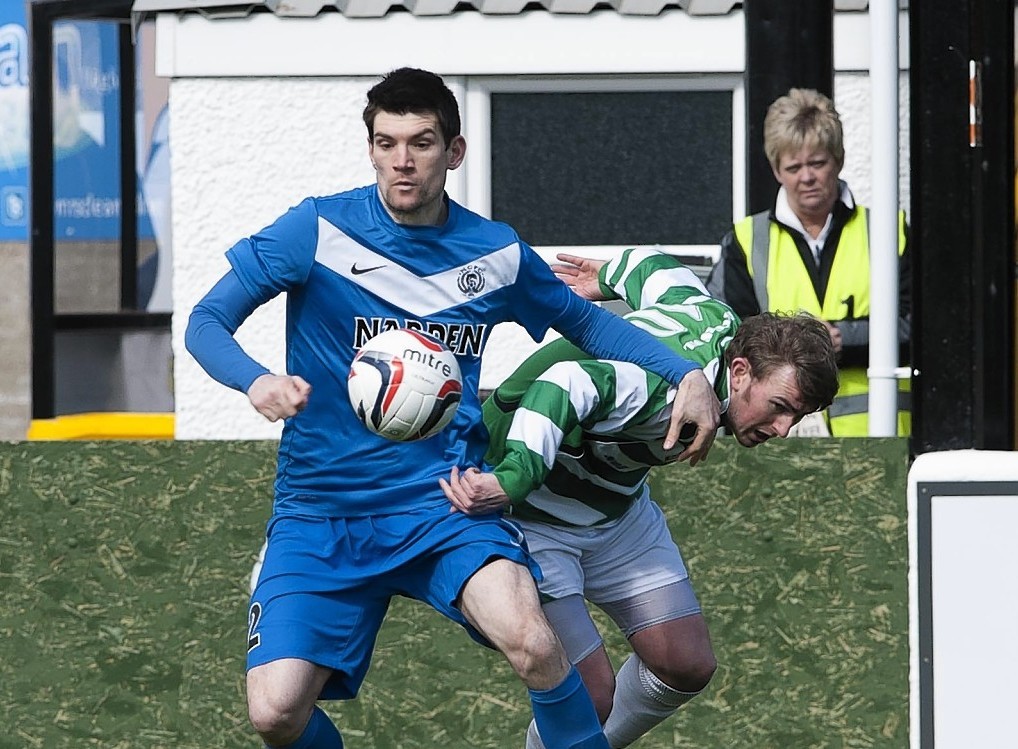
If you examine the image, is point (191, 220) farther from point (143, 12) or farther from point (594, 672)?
point (594, 672)

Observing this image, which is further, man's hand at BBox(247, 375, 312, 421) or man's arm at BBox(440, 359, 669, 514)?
man's arm at BBox(440, 359, 669, 514)

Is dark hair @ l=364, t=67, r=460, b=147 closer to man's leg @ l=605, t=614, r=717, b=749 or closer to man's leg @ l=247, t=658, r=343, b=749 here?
man's leg @ l=247, t=658, r=343, b=749

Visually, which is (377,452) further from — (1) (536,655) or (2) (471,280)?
(1) (536,655)

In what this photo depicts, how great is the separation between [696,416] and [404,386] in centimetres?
69

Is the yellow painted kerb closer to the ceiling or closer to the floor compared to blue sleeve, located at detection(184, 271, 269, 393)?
closer to the floor

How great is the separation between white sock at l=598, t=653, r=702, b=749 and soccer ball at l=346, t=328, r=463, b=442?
1106 mm

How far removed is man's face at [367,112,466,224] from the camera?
4.29 metres

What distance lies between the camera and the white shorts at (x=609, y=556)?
4.83 meters

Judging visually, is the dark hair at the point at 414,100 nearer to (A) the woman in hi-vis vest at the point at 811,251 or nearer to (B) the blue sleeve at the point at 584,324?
(B) the blue sleeve at the point at 584,324

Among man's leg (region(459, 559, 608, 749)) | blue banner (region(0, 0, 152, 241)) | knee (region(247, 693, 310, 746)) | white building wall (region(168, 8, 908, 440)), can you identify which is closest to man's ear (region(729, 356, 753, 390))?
man's leg (region(459, 559, 608, 749))

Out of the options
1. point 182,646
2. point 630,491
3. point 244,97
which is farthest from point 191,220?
point 630,491

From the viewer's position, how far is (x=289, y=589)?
14.1 feet

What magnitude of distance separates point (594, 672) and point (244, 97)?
12.8 feet

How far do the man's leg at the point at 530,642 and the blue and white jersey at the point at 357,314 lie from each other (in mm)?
262
